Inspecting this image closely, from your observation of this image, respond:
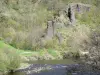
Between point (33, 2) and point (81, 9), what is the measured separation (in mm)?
17210

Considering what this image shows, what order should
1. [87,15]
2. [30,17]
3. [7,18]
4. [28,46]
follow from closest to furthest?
1. [28,46]
2. [7,18]
3. [30,17]
4. [87,15]

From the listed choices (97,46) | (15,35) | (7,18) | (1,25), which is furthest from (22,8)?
(97,46)

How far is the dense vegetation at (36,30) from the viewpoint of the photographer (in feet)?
114

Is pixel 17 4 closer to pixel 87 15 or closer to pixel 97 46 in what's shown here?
pixel 87 15

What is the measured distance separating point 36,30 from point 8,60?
91.3ft

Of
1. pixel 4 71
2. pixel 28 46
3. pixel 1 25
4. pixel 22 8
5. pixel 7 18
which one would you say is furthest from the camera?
pixel 22 8

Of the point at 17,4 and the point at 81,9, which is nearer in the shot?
the point at 17,4

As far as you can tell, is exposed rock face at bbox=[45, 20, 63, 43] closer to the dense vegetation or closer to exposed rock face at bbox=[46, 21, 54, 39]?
exposed rock face at bbox=[46, 21, 54, 39]

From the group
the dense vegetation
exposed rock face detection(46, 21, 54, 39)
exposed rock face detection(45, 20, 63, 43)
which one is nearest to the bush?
the dense vegetation

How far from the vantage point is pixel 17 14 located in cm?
7781

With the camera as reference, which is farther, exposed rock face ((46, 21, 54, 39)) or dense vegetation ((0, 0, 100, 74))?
exposed rock face ((46, 21, 54, 39))

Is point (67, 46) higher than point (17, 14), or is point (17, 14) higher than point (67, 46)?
point (17, 14)

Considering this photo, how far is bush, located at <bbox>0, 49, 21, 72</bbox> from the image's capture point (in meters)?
32.4

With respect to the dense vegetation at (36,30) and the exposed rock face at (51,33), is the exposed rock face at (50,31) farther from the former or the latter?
the dense vegetation at (36,30)
